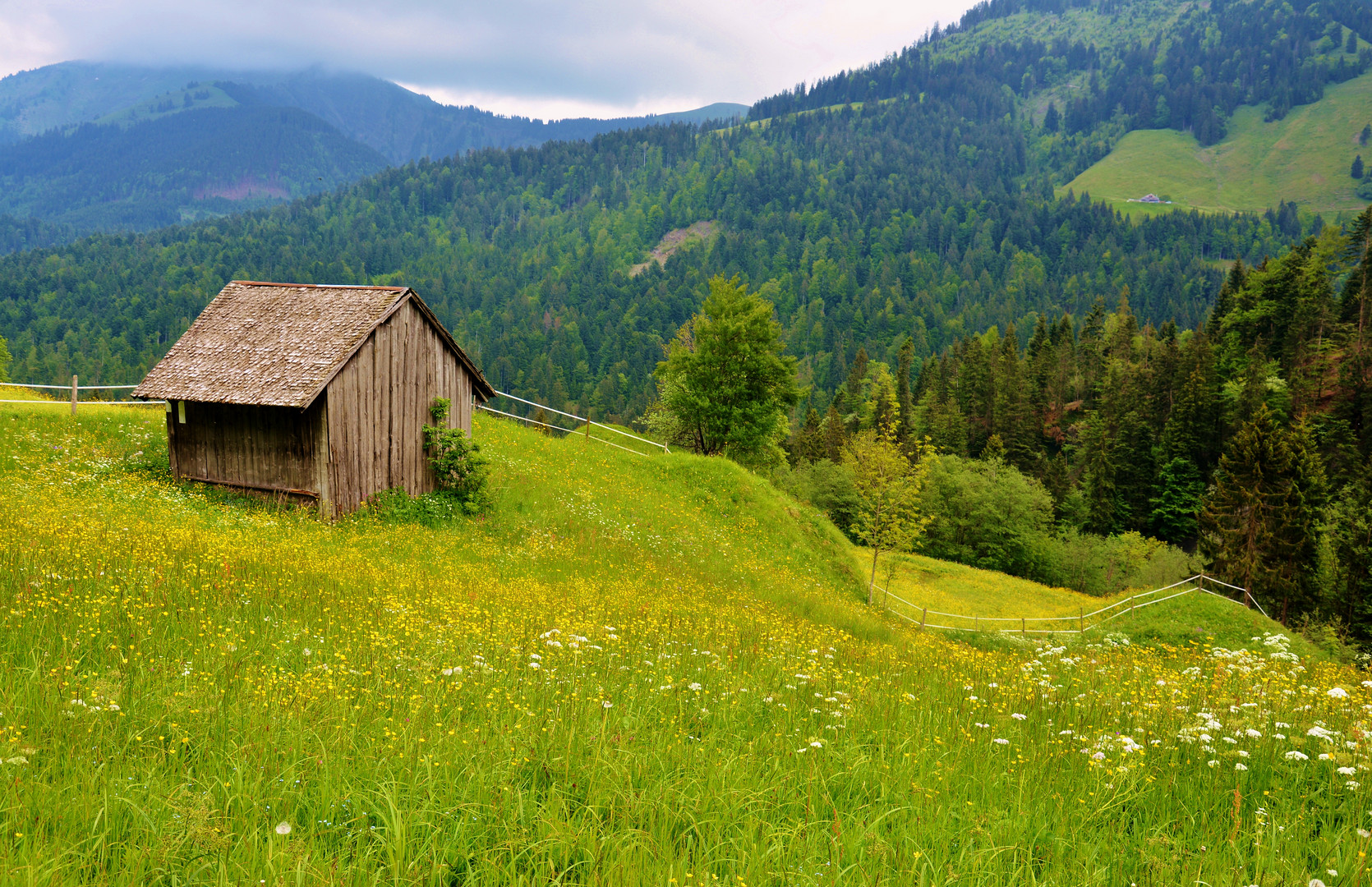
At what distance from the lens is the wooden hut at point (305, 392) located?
19156 millimetres

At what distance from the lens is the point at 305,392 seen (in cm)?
1830

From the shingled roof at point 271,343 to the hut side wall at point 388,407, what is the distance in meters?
0.55

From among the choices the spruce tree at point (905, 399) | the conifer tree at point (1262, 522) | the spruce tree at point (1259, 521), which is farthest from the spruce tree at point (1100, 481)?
the conifer tree at point (1262, 522)

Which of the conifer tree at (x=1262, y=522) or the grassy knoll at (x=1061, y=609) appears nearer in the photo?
the grassy knoll at (x=1061, y=609)

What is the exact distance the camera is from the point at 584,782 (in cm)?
480

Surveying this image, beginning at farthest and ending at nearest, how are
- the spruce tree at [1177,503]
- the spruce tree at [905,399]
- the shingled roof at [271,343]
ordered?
the spruce tree at [905,399] < the spruce tree at [1177,503] < the shingled roof at [271,343]

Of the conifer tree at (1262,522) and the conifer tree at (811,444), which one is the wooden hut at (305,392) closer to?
the conifer tree at (1262,522)

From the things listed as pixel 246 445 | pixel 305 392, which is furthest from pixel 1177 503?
pixel 246 445

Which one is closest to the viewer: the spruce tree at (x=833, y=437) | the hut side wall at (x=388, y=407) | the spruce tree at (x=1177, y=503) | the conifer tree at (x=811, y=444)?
the hut side wall at (x=388, y=407)

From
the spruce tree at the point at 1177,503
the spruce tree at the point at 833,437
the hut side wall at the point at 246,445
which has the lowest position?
the spruce tree at the point at 1177,503

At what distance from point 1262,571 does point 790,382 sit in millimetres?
34034

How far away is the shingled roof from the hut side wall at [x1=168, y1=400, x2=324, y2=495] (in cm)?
78

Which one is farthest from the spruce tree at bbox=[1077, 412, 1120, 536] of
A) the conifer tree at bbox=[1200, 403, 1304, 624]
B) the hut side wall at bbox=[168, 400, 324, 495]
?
the hut side wall at bbox=[168, 400, 324, 495]

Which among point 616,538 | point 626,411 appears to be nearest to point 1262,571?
point 616,538
